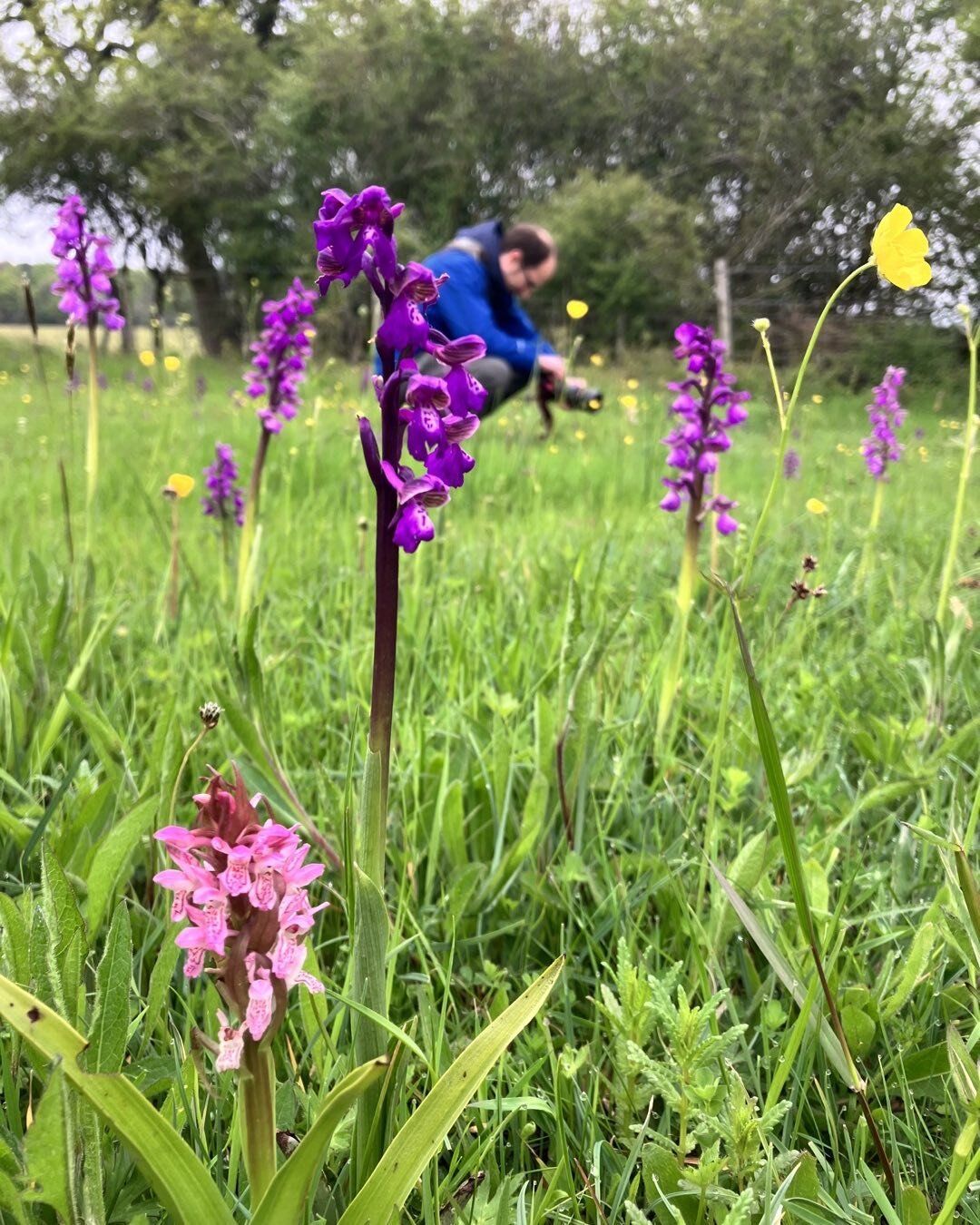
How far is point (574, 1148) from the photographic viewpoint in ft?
3.03

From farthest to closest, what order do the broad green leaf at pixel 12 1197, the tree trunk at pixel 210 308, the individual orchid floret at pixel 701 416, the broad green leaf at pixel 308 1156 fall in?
the tree trunk at pixel 210 308
the individual orchid floret at pixel 701 416
the broad green leaf at pixel 12 1197
the broad green leaf at pixel 308 1156

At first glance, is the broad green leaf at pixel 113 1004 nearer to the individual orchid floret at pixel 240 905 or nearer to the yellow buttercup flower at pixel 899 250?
the individual orchid floret at pixel 240 905

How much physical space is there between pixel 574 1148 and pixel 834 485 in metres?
5.36

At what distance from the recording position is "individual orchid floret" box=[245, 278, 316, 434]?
2385 mm

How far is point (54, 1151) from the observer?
2.01 ft

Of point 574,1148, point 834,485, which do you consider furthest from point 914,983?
point 834,485

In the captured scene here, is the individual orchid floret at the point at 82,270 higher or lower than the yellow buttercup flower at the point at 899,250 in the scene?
higher

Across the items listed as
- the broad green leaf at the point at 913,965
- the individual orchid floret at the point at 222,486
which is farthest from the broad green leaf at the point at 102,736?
the individual orchid floret at the point at 222,486

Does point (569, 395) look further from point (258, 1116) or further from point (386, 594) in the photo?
point (258, 1116)

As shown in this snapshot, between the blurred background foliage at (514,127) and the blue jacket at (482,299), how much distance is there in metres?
14.6

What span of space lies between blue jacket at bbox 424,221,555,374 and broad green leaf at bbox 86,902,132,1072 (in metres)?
5.40

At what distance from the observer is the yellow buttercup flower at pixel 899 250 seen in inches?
33.8

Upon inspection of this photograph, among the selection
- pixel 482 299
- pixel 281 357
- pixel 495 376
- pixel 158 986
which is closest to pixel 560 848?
pixel 158 986

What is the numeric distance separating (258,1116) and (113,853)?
1.55ft
